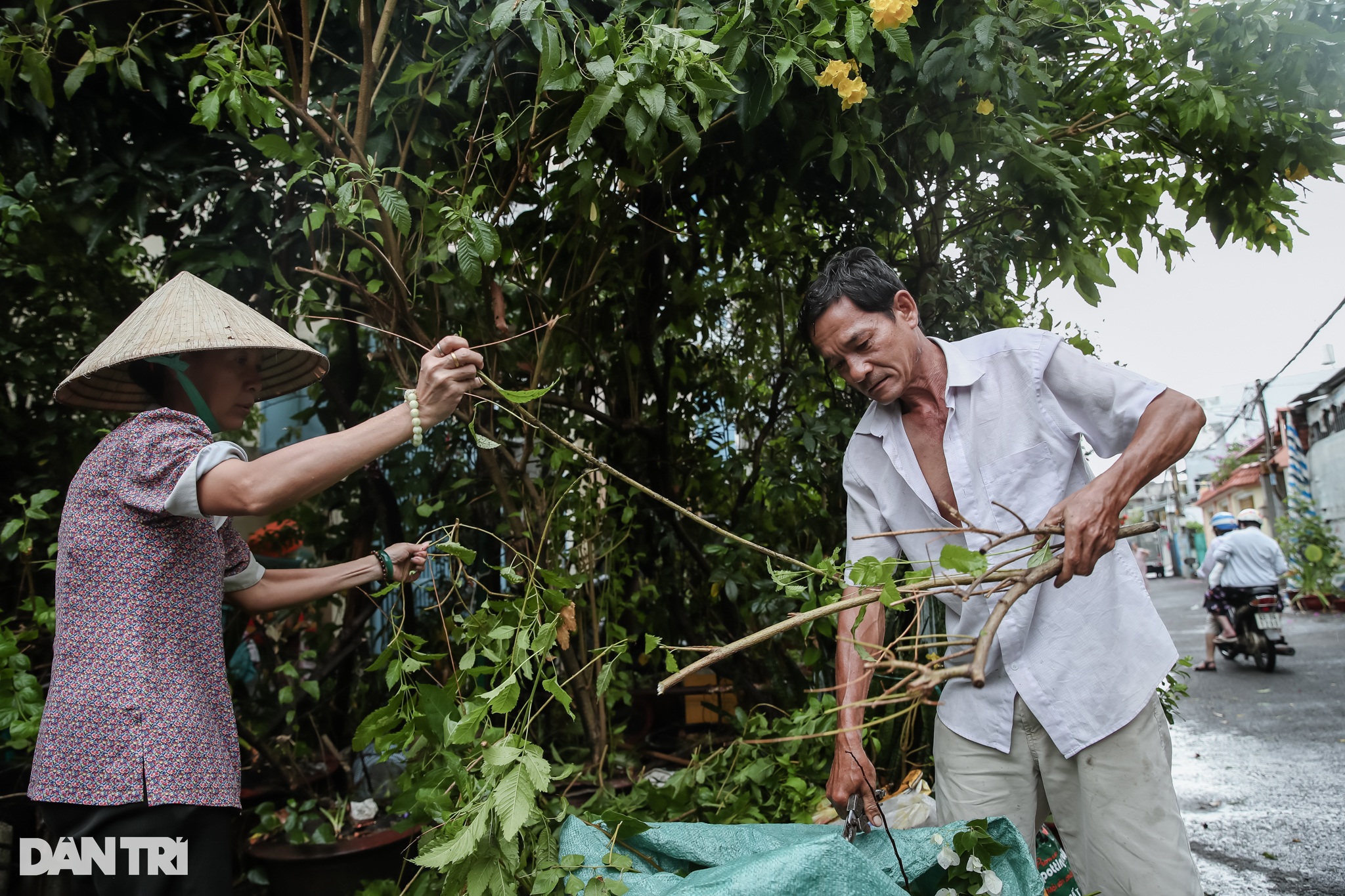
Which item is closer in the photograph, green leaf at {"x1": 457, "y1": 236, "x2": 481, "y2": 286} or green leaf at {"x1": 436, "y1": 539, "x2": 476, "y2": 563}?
green leaf at {"x1": 436, "y1": 539, "x2": 476, "y2": 563}

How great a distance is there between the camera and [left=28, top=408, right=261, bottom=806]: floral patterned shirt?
154 centimetres

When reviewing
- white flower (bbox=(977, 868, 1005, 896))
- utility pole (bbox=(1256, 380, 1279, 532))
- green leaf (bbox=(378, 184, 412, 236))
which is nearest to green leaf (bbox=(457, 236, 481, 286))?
green leaf (bbox=(378, 184, 412, 236))

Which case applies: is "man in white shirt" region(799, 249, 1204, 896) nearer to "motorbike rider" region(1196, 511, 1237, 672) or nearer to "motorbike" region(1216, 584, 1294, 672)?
"motorbike" region(1216, 584, 1294, 672)

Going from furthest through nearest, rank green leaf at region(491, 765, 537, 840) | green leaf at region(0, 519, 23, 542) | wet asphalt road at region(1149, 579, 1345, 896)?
wet asphalt road at region(1149, 579, 1345, 896) < green leaf at region(0, 519, 23, 542) < green leaf at region(491, 765, 537, 840)

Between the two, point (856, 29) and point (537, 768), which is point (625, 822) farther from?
point (856, 29)

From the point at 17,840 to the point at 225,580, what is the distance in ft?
4.45

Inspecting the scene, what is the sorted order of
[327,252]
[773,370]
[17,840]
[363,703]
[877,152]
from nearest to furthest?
[327,252]
[17,840]
[877,152]
[363,703]
[773,370]

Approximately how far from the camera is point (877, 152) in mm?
2777

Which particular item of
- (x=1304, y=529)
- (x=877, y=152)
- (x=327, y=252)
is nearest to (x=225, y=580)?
(x=327, y=252)

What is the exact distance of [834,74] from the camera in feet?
6.56

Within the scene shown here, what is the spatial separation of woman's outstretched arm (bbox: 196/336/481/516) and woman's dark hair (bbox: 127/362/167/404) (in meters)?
0.36

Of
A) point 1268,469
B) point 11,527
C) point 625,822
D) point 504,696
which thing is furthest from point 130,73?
point 1268,469

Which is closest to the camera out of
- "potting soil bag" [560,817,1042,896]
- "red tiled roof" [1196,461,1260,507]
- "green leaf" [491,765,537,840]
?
"potting soil bag" [560,817,1042,896]

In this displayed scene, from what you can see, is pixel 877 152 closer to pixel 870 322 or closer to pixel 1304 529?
pixel 870 322
